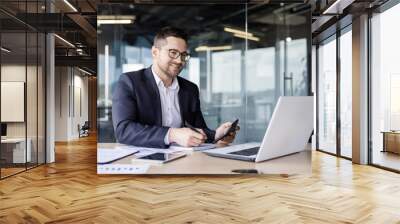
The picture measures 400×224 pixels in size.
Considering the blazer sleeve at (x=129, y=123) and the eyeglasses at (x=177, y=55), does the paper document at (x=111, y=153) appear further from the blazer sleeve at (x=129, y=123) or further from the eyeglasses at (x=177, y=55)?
the eyeglasses at (x=177, y=55)

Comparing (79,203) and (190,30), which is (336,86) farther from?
(79,203)

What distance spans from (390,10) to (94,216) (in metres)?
5.66

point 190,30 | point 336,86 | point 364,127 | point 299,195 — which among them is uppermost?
point 190,30

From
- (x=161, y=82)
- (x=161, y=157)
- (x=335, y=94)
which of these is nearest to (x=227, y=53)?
(x=161, y=82)

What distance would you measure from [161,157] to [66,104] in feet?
33.9

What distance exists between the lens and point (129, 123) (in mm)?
4879

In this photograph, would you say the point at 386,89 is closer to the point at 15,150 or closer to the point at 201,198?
the point at 201,198

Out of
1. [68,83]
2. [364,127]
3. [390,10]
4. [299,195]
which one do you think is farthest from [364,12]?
[68,83]

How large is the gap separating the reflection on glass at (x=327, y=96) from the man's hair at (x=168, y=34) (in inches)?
193

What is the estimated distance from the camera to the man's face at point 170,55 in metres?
4.99

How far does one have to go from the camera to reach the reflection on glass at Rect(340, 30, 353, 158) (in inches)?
308

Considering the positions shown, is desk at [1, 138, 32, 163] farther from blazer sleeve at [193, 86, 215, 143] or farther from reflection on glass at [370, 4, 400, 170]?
reflection on glass at [370, 4, 400, 170]

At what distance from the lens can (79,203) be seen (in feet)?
13.4

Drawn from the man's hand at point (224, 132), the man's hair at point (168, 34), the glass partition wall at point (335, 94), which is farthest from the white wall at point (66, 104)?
the man's hand at point (224, 132)
